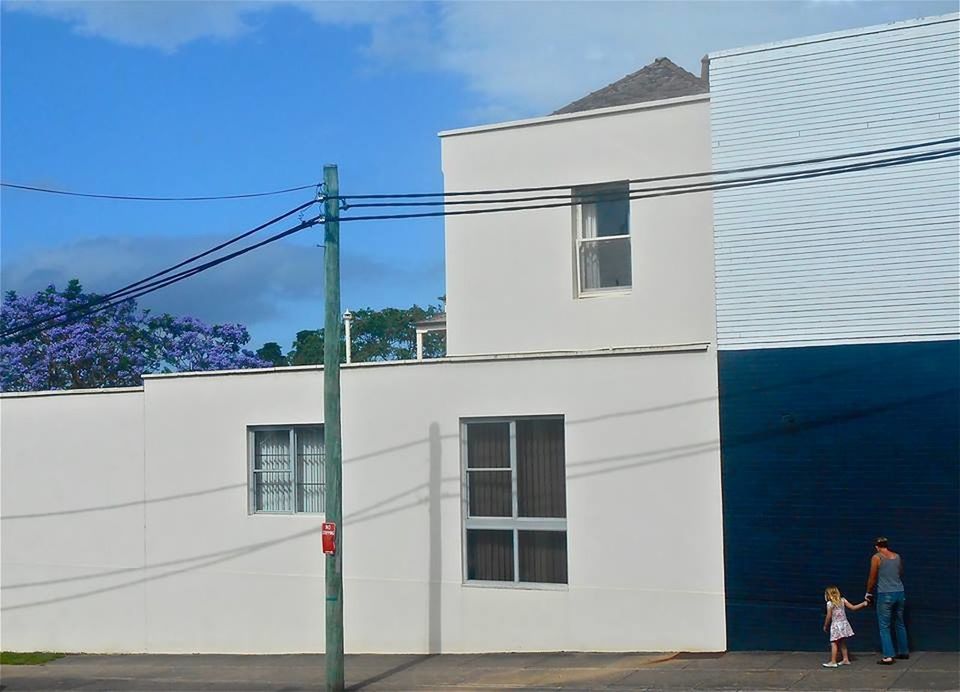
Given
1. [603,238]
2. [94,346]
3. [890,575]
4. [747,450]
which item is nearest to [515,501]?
[747,450]

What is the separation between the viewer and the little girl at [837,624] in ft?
44.9

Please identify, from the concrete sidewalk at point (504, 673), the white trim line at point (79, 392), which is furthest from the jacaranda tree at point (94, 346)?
the concrete sidewalk at point (504, 673)

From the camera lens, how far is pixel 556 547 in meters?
16.2

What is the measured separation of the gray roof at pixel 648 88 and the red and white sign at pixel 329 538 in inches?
319

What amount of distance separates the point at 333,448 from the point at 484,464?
276 cm

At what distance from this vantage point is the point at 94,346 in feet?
137

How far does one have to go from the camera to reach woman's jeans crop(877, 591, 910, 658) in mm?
13617

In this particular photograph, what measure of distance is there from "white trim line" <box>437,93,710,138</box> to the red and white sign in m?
6.46

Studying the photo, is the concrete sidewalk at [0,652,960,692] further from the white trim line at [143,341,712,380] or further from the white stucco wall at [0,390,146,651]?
the white trim line at [143,341,712,380]

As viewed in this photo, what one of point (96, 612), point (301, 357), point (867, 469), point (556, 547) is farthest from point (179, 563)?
point (301, 357)

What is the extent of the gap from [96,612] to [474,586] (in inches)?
272

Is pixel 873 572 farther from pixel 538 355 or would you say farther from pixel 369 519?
pixel 369 519

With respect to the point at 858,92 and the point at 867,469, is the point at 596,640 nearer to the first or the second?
the point at 867,469

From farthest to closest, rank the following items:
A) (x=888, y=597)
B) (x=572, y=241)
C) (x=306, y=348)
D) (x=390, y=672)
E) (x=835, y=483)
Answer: (x=306, y=348) < (x=572, y=241) < (x=390, y=672) < (x=835, y=483) < (x=888, y=597)
